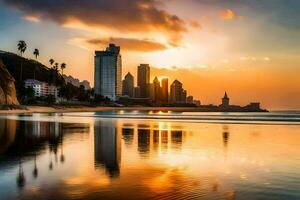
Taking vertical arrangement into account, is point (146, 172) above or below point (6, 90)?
below

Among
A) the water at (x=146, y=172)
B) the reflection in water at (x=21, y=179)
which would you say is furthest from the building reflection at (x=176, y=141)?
the reflection in water at (x=21, y=179)

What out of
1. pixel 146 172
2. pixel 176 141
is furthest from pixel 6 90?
pixel 146 172

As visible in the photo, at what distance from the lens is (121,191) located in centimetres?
1648

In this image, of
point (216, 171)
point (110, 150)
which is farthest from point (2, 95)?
point (216, 171)

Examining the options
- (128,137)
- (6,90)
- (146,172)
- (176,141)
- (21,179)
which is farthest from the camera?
(6,90)

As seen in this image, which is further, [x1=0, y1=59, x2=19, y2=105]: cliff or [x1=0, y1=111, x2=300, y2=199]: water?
[x1=0, y1=59, x2=19, y2=105]: cliff

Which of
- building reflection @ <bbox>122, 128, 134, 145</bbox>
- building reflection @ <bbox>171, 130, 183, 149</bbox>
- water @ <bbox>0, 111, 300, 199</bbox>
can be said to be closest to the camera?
water @ <bbox>0, 111, 300, 199</bbox>

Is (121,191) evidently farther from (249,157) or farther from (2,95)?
(2,95)

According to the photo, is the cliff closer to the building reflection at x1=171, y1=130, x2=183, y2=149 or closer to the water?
the building reflection at x1=171, y1=130, x2=183, y2=149

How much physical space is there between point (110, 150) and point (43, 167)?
9.41m

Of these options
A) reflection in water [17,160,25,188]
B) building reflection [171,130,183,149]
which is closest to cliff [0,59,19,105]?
building reflection [171,130,183,149]

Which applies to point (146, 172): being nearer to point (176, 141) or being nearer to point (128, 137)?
point (176, 141)

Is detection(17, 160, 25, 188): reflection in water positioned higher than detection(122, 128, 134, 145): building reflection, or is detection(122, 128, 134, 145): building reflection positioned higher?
detection(17, 160, 25, 188): reflection in water

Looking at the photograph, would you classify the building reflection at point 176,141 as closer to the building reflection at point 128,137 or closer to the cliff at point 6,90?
the building reflection at point 128,137
